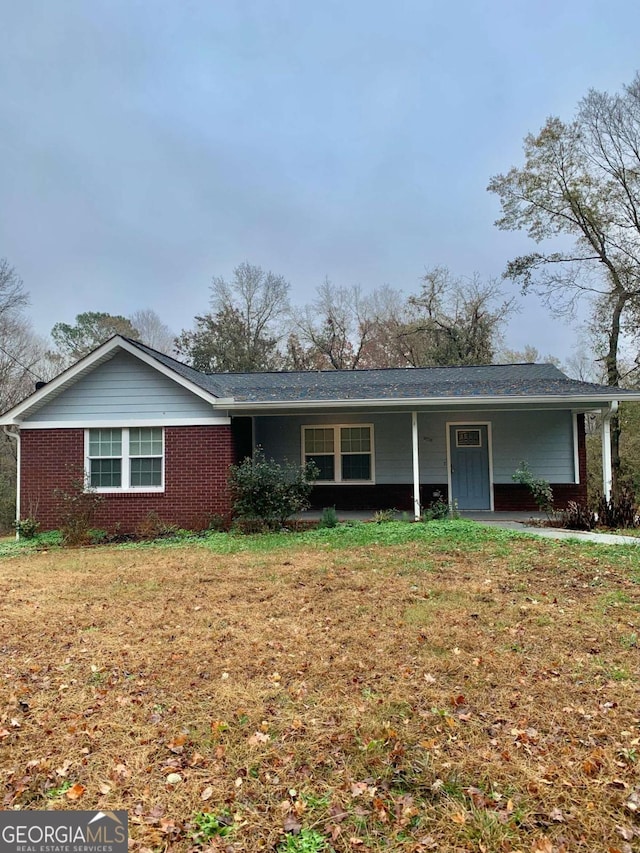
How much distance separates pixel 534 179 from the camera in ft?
68.1

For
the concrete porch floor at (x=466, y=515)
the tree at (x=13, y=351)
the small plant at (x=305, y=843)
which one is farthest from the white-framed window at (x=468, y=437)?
the tree at (x=13, y=351)

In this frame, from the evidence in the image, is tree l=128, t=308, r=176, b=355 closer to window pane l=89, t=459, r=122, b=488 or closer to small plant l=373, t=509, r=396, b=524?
window pane l=89, t=459, r=122, b=488

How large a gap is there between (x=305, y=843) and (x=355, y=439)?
11.1m

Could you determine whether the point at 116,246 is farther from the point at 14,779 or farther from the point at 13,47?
the point at 14,779

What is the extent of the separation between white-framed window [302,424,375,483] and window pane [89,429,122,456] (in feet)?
15.4

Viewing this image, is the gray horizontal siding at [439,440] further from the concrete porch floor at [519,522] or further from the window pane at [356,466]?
the concrete porch floor at [519,522]

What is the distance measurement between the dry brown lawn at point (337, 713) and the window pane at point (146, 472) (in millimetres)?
5138

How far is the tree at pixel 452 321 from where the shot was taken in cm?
2691

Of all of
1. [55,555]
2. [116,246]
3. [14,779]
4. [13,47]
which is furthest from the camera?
[116,246]

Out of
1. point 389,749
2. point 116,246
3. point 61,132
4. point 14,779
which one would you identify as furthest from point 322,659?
point 116,246

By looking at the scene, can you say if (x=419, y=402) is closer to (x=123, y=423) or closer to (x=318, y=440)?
(x=318, y=440)

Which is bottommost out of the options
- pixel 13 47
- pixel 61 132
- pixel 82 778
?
pixel 82 778

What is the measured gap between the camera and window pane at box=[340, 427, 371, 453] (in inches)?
517

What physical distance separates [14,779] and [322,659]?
218 cm
